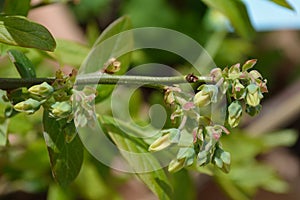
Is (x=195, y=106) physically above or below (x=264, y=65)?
above

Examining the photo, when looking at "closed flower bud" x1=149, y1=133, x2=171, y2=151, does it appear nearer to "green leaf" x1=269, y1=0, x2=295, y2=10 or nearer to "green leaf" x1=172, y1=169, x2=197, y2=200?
"green leaf" x1=269, y1=0, x2=295, y2=10

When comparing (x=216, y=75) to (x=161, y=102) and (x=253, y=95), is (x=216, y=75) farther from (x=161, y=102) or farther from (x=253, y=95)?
(x=161, y=102)

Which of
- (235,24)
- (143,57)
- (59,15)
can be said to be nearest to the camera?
(235,24)

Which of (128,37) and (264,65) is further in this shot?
(264,65)

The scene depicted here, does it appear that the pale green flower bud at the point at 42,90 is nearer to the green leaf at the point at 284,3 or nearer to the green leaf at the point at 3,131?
the green leaf at the point at 3,131

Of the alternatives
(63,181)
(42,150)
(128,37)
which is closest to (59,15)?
(42,150)

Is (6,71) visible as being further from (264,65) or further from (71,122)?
(264,65)

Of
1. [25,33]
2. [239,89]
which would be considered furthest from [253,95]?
[25,33]
